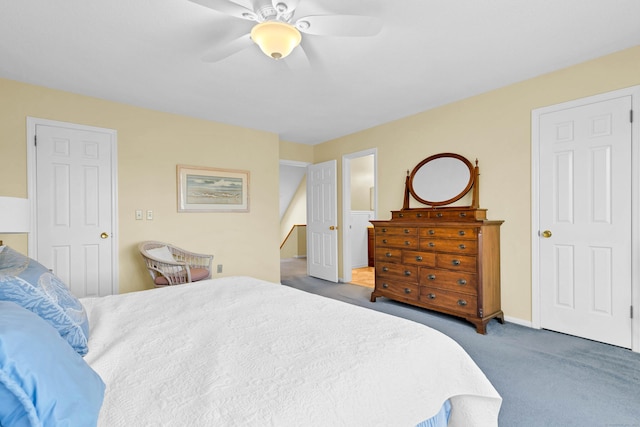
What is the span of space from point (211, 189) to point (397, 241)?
254 centimetres

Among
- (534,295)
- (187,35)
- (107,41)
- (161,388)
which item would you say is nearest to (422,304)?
(534,295)

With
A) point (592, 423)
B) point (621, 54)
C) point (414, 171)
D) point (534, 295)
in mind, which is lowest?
point (592, 423)

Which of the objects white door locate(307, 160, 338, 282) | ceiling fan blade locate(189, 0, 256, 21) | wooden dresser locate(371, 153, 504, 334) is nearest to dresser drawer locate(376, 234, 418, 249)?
wooden dresser locate(371, 153, 504, 334)

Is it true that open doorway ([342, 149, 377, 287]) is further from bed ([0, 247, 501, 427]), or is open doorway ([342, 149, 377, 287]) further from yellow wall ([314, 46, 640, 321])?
bed ([0, 247, 501, 427])

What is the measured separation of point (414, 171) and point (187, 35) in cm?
287

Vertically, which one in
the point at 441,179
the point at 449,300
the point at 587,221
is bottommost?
the point at 449,300

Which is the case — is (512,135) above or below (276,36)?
below

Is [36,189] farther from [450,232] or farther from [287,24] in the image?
[450,232]

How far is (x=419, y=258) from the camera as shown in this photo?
3.51 m

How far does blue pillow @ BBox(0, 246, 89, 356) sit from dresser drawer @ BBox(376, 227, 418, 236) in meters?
3.05

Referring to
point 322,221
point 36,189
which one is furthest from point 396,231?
point 36,189

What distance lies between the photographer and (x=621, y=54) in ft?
8.44

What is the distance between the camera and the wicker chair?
329 cm

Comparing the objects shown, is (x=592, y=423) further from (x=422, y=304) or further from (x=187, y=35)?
Answer: (x=187, y=35)
